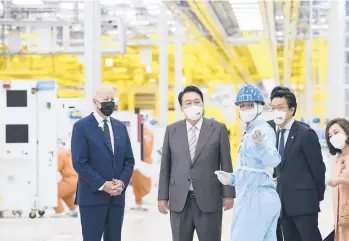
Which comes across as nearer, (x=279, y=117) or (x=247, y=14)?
(x=279, y=117)

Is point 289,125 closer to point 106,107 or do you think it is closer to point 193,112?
point 193,112

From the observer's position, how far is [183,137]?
4.75 m

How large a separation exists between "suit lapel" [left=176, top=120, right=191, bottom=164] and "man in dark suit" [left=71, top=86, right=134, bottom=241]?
518 millimetres

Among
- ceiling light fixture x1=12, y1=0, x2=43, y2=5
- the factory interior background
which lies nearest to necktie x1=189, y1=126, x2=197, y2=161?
the factory interior background

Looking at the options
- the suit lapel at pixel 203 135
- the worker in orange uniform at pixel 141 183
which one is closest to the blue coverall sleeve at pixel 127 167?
the suit lapel at pixel 203 135

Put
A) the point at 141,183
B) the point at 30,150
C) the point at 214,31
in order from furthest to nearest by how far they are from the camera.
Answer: the point at 214,31
the point at 141,183
the point at 30,150

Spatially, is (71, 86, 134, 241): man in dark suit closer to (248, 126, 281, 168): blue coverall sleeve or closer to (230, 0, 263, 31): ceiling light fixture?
(248, 126, 281, 168): blue coverall sleeve

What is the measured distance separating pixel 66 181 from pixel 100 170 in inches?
211

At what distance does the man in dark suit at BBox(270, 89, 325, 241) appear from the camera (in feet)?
16.0

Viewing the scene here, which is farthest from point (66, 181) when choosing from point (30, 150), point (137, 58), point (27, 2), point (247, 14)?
point (137, 58)

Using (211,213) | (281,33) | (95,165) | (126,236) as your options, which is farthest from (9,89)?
(281,33)

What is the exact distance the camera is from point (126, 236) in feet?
27.0

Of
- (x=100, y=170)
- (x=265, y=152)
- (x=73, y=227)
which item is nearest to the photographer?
(x=265, y=152)

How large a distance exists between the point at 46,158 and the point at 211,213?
5.82 m
